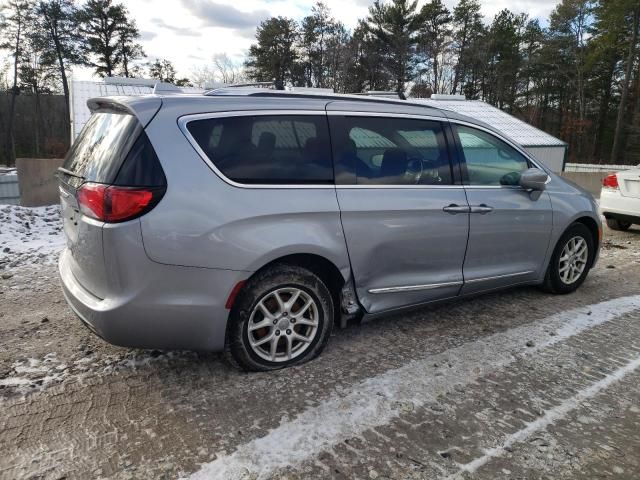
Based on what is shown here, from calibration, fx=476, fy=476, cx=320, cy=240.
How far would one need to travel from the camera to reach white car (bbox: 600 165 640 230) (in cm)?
800

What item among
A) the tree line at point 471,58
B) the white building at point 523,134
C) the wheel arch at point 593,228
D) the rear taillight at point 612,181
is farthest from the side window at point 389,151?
the tree line at point 471,58

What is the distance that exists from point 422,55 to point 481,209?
39.4 m

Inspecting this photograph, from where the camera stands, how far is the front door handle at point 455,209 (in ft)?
12.1

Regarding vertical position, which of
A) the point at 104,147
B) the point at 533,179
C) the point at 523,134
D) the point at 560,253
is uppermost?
the point at 523,134

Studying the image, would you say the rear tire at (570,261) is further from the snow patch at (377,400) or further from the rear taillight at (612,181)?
the rear taillight at (612,181)

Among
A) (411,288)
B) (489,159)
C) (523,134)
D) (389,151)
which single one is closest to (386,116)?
(389,151)

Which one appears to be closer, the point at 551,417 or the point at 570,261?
the point at 551,417

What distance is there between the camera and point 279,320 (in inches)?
123

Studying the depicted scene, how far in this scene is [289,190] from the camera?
3.02 m

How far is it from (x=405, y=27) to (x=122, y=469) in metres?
41.0

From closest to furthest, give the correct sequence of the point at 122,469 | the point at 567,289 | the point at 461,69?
the point at 122,469
the point at 567,289
the point at 461,69

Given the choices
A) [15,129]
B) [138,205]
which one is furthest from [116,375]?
[15,129]

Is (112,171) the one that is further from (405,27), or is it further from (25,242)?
(405,27)

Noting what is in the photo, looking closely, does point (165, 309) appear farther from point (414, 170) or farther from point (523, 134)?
point (523, 134)
